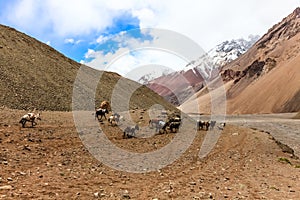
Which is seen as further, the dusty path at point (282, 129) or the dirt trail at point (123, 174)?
the dusty path at point (282, 129)

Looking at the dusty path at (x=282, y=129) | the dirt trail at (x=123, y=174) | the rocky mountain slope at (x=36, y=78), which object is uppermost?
the rocky mountain slope at (x=36, y=78)

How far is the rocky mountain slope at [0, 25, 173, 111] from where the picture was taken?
50656 mm

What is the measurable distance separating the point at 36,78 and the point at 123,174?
47.6 metres

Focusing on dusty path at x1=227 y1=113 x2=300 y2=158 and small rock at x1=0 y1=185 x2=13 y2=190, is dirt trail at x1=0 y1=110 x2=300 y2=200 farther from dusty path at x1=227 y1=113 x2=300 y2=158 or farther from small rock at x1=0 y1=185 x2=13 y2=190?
dusty path at x1=227 y1=113 x2=300 y2=158

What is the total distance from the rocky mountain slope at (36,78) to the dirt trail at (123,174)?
92.2 ft

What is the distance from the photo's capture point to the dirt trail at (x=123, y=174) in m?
12.0

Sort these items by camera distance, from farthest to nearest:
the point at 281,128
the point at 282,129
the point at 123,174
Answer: the point at 281,128 < the point at 282,129 < the point at 123,174

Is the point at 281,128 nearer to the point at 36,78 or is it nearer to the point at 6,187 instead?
the point at 36,78

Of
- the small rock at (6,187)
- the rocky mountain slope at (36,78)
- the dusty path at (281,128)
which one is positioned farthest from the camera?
the rocky mountain slope at (36,78)

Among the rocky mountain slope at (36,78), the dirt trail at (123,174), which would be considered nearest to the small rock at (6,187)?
the dirt trail at (123,174)

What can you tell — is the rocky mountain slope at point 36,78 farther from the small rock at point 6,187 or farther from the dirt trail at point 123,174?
the small rock at point 6,187

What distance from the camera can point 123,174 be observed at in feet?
50.2

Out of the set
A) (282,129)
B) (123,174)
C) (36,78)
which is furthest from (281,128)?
(123,174)

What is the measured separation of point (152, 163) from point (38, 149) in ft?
19.9
